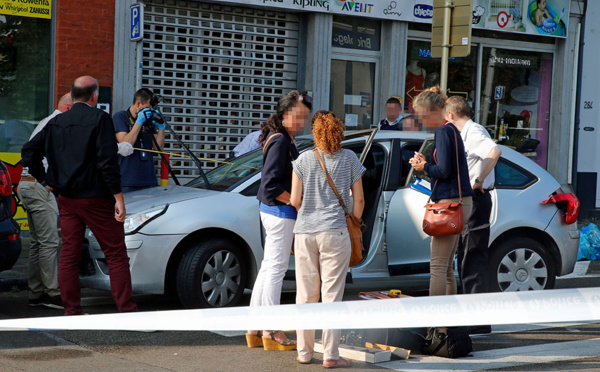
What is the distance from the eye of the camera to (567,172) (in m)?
15.7

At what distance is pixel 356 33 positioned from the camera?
13.6 m

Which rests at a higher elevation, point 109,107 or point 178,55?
point 178,55

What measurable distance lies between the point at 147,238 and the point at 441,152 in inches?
95.1

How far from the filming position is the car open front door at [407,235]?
6949 mm

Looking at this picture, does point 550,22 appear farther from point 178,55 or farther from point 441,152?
point 441,152

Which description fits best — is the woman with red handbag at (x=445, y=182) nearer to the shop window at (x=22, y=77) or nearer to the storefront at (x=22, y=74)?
the storefront at (x=22, y=74)

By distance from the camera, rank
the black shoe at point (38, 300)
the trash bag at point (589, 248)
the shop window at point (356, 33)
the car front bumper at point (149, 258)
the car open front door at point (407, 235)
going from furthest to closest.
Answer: the shop window at point (356, 33) → the trash bag at point (589, 248) → the black shoe at point (38, 300) → the car open front door at point (407, 235) → the car front bumper at point (149, 258)

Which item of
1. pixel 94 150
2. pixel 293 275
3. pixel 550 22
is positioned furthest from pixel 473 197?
pixel 550 22

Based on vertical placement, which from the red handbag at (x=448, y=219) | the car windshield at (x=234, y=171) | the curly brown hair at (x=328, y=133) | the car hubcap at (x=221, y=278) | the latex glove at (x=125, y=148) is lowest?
the car hubcap at (x=221, y=278)

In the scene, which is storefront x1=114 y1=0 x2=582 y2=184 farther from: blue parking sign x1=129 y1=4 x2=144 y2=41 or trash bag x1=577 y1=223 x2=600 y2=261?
trash bag x1=577 y1=223 x2=600 y2=261

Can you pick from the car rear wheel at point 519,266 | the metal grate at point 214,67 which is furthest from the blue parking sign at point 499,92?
the car rear wheel at point 519,266

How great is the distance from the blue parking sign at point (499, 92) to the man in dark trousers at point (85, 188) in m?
10.3

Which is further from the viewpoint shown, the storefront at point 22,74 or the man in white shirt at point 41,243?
the storefront at point 22,74

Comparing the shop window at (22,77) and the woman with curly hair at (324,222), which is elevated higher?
the shop window at (22,77)
